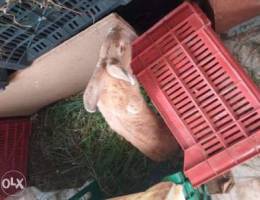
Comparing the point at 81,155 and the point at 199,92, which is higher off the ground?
the point at 81,155

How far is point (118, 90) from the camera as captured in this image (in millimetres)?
1267

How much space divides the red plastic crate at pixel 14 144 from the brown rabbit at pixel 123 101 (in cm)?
56

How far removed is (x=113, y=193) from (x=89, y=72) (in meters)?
0.39

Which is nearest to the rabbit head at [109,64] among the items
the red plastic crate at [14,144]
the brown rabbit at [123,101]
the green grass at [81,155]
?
the brown rabbit at [123,101]

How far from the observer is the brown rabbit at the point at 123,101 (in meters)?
1.21

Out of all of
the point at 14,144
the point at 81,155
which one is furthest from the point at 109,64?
the point at 14,144

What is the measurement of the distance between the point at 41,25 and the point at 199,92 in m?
0.42

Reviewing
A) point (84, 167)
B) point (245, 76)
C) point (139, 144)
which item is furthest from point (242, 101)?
point (84, 167)

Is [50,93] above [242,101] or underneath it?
above

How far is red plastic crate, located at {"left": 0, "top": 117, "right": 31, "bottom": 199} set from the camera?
6.11ft

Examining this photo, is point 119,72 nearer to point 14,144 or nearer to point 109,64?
point 109,64

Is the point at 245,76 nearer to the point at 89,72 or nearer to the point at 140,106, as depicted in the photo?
the point at 140,106

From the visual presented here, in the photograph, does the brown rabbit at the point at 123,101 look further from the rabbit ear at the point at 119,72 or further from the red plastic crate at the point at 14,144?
the red plastic crate at the point at 14,144

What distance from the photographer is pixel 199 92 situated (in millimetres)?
1214
